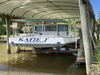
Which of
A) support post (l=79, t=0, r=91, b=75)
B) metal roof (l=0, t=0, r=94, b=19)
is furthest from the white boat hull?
metal roof (l=0, t=0, r=94, b=19)

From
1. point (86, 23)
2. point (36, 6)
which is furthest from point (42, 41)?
point (36, 6)

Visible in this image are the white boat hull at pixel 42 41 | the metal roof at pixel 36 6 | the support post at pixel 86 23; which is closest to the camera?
the support post at pixel 86 23

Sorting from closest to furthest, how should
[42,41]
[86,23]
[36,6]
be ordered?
[86,23]
[42,41]
[36,6]

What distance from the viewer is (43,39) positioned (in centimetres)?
683

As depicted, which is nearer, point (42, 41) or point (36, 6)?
point (42, 41)

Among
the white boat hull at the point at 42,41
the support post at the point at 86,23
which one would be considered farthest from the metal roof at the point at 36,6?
the support post at the point at 86,23

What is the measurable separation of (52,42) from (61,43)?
542 mm

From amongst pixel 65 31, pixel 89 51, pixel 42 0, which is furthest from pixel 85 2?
pixel 65 31

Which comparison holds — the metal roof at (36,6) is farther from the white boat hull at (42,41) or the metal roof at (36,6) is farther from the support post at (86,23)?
the support post at (86,23)

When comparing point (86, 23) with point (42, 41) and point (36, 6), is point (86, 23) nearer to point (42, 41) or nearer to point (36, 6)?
point (42, 41)

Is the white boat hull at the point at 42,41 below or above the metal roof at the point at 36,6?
below

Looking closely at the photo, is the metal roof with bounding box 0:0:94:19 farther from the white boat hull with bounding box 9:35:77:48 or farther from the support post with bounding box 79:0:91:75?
the support post with bounding box 79:0:91:75

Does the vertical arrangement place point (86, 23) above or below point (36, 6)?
below

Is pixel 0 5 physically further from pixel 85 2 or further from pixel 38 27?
pixel 85 2
